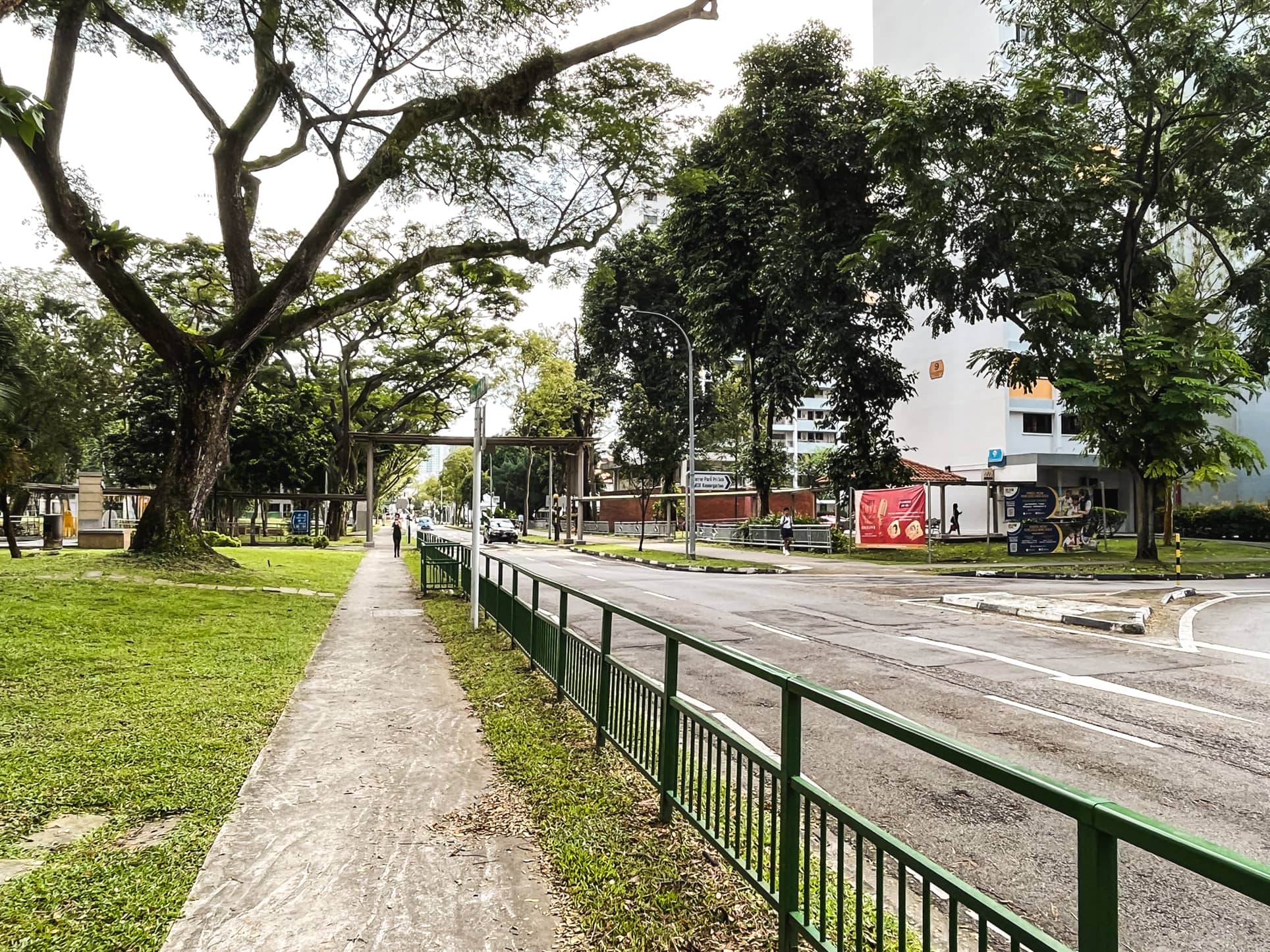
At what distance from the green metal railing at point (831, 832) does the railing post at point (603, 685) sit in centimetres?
1

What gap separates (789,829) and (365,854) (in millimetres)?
2076

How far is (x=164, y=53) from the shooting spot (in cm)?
1597

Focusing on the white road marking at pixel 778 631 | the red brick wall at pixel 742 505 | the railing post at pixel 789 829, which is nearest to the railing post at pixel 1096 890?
the railing post at pixel 789 829

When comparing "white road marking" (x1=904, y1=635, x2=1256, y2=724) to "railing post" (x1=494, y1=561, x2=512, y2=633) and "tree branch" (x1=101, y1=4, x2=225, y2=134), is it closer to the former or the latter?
"railing post" (x1=494, y1=561, x2=512, y2=633)

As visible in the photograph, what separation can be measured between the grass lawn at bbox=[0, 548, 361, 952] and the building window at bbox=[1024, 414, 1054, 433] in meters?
35.9

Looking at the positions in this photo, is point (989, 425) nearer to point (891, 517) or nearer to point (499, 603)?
point (891, 517)

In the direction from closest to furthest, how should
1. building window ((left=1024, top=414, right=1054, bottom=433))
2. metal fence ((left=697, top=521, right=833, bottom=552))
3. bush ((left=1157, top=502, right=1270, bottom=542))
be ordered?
metal fence ((left=697, top=521, right=833, bottom=552)), bush ((left=1157, top=502, right=1270, bottom=542)), building window ((left=1024, top=414, right=1054, bottom=433))

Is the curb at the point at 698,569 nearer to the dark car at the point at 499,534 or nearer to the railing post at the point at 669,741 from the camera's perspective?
the dark car at the point at 499,534

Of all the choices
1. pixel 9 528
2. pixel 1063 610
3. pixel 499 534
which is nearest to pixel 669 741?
pixel 1063 610

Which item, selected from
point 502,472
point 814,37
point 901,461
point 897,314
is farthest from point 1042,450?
point 502,472

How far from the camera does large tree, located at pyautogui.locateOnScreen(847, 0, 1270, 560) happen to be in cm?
2125

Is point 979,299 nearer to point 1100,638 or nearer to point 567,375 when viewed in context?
point 1100,638

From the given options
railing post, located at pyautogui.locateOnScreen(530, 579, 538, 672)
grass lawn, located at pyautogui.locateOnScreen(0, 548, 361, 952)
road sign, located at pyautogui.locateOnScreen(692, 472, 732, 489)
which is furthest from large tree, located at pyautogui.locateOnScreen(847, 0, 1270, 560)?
grass lawn, located at pyautogui.locateOnScreen(0, 548, 361, 952)

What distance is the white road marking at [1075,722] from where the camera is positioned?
5591 millimetres
